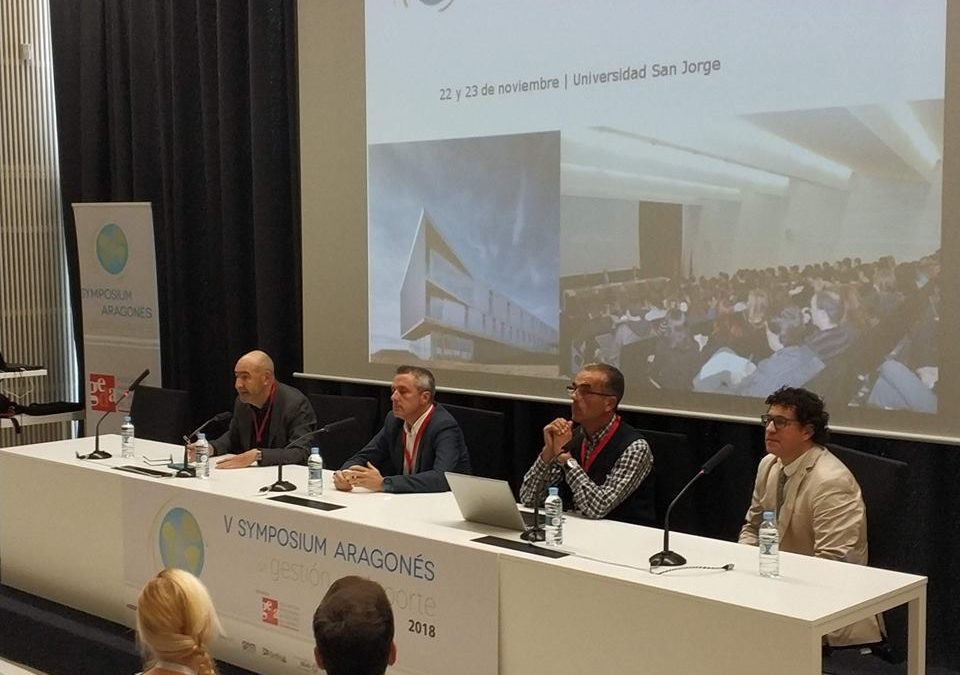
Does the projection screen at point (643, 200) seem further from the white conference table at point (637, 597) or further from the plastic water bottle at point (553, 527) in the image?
the plastic water bottle at point (553, 527)

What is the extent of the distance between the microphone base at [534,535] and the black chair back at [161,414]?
2723mm

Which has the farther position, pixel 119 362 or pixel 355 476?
pixel 119 362

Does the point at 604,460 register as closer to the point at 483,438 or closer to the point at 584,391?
the point at 584,391

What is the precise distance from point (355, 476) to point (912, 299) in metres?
1.97

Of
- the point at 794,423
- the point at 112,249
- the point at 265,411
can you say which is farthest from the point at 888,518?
the point at 112,249

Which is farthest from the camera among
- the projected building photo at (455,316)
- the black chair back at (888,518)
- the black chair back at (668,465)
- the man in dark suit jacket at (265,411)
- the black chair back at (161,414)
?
the black chair back at (161,414)

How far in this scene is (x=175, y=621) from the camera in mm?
2445

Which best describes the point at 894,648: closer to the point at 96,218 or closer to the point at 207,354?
the point at 207,354

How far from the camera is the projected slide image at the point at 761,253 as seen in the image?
161 inches

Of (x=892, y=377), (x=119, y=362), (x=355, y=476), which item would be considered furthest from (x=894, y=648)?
(x=119, y=362)

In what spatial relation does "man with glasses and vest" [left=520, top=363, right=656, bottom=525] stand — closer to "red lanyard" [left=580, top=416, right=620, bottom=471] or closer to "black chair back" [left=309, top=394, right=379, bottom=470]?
"red lanyard" [left=580, top=416, right=620, bottom=471]

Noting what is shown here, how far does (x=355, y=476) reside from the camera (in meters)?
4.13

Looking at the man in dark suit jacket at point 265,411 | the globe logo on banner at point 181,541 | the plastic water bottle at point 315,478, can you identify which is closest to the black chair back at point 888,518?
the plastic water bottle at point 315,478

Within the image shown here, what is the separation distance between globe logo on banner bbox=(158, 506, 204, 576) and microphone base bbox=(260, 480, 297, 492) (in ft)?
0.84
